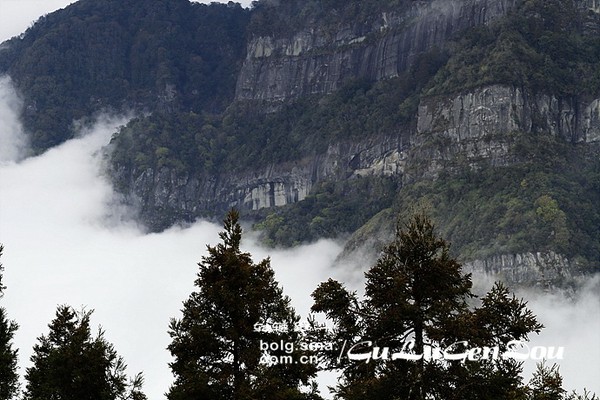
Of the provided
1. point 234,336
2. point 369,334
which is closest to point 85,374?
point 234,336

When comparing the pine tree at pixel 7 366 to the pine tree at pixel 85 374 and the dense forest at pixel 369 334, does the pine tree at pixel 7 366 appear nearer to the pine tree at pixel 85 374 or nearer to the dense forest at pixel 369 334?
the pine tree at pixel 85 374

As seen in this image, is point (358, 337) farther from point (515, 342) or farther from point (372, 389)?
point (515, 342)

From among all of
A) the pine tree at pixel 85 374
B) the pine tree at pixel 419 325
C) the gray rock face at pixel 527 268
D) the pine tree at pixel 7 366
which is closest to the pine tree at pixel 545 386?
the pine tree at pixel 419 325

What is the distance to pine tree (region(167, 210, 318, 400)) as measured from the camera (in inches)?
Result: 937

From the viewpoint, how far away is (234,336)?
79.6 feet

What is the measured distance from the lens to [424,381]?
71.9 ft

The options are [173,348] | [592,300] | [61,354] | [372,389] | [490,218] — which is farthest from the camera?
[490,218]

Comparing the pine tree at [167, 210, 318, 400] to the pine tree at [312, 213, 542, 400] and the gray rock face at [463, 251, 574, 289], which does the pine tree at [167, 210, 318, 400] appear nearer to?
the pine tree at [312, 213, 542, 400]

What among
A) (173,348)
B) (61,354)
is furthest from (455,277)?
(61,354)

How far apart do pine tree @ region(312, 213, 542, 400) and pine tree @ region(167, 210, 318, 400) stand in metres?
1.71

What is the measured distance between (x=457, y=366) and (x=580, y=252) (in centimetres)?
17282

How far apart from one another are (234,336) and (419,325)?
4.60 metres

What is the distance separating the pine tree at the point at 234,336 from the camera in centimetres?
2380

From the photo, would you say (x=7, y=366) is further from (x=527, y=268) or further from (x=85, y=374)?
(x=527, y=268)
